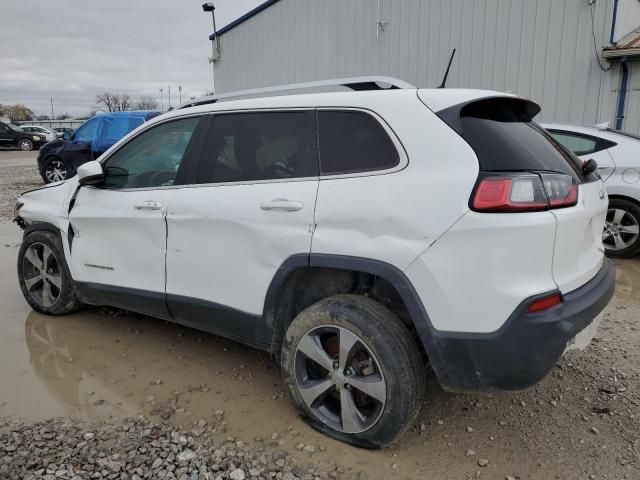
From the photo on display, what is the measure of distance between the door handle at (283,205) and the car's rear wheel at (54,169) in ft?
39.6

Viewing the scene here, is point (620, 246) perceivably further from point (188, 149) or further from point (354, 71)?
point (354, 71)

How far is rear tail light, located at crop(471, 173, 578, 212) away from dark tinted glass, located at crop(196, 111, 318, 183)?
34.8 inches

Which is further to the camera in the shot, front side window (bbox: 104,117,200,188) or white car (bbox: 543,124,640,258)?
white car (bbox: 543,124,640,258)

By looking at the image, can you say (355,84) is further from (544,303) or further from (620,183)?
(620,183)

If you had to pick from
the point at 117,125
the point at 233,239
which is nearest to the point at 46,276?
the point at 233,239

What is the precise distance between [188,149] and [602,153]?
4.85 m

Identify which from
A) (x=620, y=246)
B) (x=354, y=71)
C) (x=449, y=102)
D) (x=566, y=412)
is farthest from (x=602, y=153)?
(x=354, y=71)

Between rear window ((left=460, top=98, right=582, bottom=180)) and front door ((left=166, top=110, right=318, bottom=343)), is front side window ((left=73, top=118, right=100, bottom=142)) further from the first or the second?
rear window ((left=460, top=98, right=582, bottom=180))

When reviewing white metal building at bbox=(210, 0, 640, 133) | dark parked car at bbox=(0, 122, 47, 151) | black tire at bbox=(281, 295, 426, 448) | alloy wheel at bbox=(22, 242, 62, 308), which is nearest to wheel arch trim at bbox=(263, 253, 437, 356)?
black tire at bbox=(281, 295, 426, 448)

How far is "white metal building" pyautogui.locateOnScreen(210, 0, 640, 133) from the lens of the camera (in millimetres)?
8766

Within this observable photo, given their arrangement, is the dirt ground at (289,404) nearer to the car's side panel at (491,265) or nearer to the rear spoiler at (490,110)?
the car's side panel at (491,265)

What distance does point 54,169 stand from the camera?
13.1m

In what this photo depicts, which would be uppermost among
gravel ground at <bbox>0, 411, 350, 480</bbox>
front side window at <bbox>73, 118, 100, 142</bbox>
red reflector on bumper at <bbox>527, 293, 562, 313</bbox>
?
front side window at <bbox>73, 118, 100, 142</bbox>

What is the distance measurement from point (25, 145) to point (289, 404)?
1256 inches
